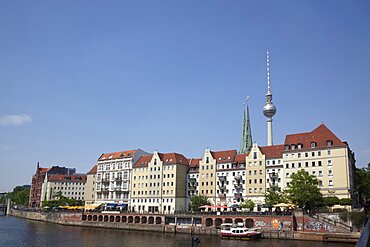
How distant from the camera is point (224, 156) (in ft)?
394

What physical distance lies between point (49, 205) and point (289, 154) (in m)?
108

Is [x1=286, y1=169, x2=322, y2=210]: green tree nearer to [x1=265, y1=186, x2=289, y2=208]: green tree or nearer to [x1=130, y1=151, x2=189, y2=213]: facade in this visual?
[x1=265, y1=186, x2=289, y2=208]: green tree

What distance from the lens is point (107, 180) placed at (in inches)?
5615

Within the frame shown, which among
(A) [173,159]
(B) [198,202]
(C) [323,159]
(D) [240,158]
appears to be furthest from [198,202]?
(C) [323,159]

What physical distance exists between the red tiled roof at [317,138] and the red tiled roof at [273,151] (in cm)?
358

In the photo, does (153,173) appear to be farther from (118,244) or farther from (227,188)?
(118,244)

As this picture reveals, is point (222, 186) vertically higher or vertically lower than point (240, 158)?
lower

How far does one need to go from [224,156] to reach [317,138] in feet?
103

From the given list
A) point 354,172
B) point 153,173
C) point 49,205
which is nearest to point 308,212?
point 354,172

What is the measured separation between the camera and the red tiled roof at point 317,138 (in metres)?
96.3

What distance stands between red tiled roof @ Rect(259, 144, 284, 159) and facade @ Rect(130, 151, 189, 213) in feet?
96.2

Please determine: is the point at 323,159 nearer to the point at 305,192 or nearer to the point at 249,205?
the point at 305,192

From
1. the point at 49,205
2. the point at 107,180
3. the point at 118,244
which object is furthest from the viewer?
the point at 49,205

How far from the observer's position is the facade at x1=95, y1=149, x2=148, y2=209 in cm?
13575
